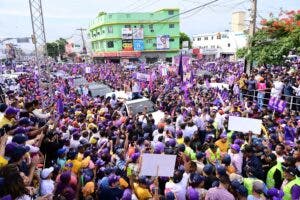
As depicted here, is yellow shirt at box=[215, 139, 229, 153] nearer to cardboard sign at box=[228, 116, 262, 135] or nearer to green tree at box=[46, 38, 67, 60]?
cardboard sign at box=[228, 116, 262, 135]

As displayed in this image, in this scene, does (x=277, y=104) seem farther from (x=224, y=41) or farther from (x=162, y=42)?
(x=224, y=41)

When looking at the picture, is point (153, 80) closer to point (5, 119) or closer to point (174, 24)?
point (5, 119)

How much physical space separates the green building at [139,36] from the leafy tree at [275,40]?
45.6 m

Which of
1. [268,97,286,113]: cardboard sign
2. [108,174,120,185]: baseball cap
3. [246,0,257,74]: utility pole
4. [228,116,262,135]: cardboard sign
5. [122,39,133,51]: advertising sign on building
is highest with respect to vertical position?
[246,0,257,74]: utility pole

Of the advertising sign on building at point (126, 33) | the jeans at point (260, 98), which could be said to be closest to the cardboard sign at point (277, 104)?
the jeans at point (260, 98)

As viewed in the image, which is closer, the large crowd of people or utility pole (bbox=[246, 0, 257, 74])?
the large crowd of people

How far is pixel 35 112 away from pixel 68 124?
1.91m

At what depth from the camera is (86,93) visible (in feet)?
67.4

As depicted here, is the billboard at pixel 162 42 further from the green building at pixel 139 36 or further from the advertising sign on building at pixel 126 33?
the advertising sign on building at pixel 126 33

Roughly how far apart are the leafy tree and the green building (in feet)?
149

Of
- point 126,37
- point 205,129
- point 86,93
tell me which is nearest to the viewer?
point 205,129

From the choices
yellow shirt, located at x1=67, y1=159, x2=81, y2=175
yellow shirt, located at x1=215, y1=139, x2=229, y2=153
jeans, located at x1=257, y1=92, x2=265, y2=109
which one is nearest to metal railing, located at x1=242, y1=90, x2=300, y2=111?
jeans, located at x1=257, y1=92, x2=265, y2=109

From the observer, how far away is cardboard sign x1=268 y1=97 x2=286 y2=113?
12227 mm

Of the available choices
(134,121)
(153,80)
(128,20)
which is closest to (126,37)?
(128,20)
